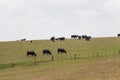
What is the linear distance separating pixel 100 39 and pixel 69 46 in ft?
48.7

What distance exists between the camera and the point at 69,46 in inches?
3457

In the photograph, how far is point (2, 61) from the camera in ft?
226

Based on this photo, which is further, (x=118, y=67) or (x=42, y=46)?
(x=42, y=46)

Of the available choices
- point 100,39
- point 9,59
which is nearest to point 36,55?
point 9,59

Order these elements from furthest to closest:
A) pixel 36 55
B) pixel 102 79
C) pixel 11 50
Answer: pixel 11 50 < pixel 36 55 < pixel 102 79

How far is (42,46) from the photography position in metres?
86.5

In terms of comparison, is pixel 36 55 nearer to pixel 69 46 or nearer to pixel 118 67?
pixel 69 46

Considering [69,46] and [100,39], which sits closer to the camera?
[69,46]

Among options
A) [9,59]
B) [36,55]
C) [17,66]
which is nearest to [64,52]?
[36,55]

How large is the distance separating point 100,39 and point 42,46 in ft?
64.3

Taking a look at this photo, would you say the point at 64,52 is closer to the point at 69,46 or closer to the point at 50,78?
the point at 69,46

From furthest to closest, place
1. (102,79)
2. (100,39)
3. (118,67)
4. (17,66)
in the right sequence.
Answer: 1. (100,39)
2. (17,66)
3. (118,67)
4. (102,79)

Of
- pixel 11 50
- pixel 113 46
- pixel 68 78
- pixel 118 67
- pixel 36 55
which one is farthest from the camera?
pixel 113 46

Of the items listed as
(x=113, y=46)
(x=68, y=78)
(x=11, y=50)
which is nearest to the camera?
(x=68, y=78)
